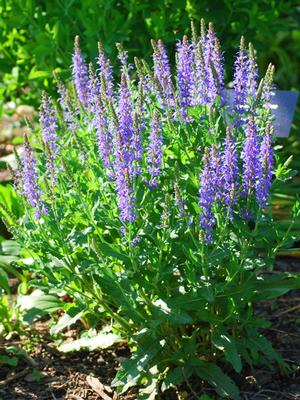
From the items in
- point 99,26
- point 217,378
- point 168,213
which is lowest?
point 217,378

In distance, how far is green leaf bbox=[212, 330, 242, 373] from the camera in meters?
3.40

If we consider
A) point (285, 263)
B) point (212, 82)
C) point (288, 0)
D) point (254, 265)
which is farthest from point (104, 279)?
point (288, 0)

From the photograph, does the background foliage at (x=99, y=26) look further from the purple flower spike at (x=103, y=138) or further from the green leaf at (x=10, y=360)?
the green leaf at (x=10, y=360)

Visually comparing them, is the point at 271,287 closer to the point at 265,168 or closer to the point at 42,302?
the point at 265,168

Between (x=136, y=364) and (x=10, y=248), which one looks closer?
(x=136, y=364)

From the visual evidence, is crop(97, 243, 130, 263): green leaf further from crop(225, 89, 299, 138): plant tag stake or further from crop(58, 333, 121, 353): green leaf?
crop(225, 89, 299, 138): plant tag stake

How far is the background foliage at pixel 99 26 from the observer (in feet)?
16.5

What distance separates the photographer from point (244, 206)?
3393 mm

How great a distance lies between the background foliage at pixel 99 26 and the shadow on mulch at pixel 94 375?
200 cm

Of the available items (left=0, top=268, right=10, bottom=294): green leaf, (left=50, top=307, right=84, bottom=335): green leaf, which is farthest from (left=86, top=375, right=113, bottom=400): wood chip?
(left=0, top=268, right=10, bottom=294): green leaf

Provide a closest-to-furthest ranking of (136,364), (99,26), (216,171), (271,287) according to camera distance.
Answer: (216,171), (136,364), (271,287), (99,26)

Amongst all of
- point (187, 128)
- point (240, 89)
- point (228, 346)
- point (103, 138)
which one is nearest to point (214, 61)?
point (240, 89)

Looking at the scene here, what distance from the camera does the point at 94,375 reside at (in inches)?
156

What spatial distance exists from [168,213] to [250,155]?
1.43 ft
